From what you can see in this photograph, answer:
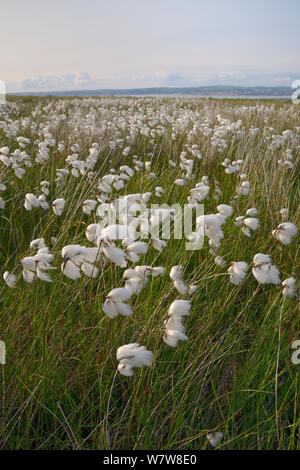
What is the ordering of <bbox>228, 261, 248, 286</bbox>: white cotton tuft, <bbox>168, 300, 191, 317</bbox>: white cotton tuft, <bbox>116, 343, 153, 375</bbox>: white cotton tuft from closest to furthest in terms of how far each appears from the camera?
<bbox>116, 343, 153, 375</bbox>: white cotton tuft < <bbox>168, 300, 191, 317</bbox>: white cotton tuft < <bbox>228, 261, 248, 286</bbox>: white cotton tuft

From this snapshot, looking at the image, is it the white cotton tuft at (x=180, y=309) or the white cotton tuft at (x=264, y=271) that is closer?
the white cotton tuft at (x=180, y=309)

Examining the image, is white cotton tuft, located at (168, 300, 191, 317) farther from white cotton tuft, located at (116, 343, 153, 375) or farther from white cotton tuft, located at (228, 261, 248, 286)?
white cotton tuft, located at (228, 261, 248, 286)

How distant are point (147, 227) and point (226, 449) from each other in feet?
3.79

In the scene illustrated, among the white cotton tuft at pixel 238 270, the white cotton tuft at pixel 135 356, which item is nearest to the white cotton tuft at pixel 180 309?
the white cotton tuft at pixel 135 356

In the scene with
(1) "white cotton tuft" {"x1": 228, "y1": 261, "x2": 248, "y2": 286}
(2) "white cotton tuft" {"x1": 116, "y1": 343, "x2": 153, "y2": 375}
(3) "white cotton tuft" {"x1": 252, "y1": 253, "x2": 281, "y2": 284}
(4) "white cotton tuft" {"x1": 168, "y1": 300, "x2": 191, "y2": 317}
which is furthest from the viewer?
(1) "white cotton tuft" {"x1": 228, "y1": 261, "x2": 248, "y2": 286}

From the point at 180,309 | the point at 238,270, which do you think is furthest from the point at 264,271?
the point at 180,309

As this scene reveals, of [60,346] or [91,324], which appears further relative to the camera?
[91,324]

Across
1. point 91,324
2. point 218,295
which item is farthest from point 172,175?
point 91,324

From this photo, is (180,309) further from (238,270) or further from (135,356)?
(238,270)

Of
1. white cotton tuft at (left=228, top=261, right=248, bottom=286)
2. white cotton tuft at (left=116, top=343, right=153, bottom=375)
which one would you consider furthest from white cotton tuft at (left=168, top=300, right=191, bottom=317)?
white cotton tuft at (left=228, top=261, right=248, bottom=286)

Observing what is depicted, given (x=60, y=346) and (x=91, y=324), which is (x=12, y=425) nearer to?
(x=60, y=346)

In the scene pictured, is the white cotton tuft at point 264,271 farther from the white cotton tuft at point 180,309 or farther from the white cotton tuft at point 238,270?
the white cotton tuft at point 180,309

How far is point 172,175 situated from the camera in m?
5.38

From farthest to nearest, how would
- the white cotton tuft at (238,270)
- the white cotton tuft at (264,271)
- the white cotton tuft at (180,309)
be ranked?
the white cotton tuft at (238,270) < the white cotton tuft at (264,271) < the white cotton tuft at (180,309)
